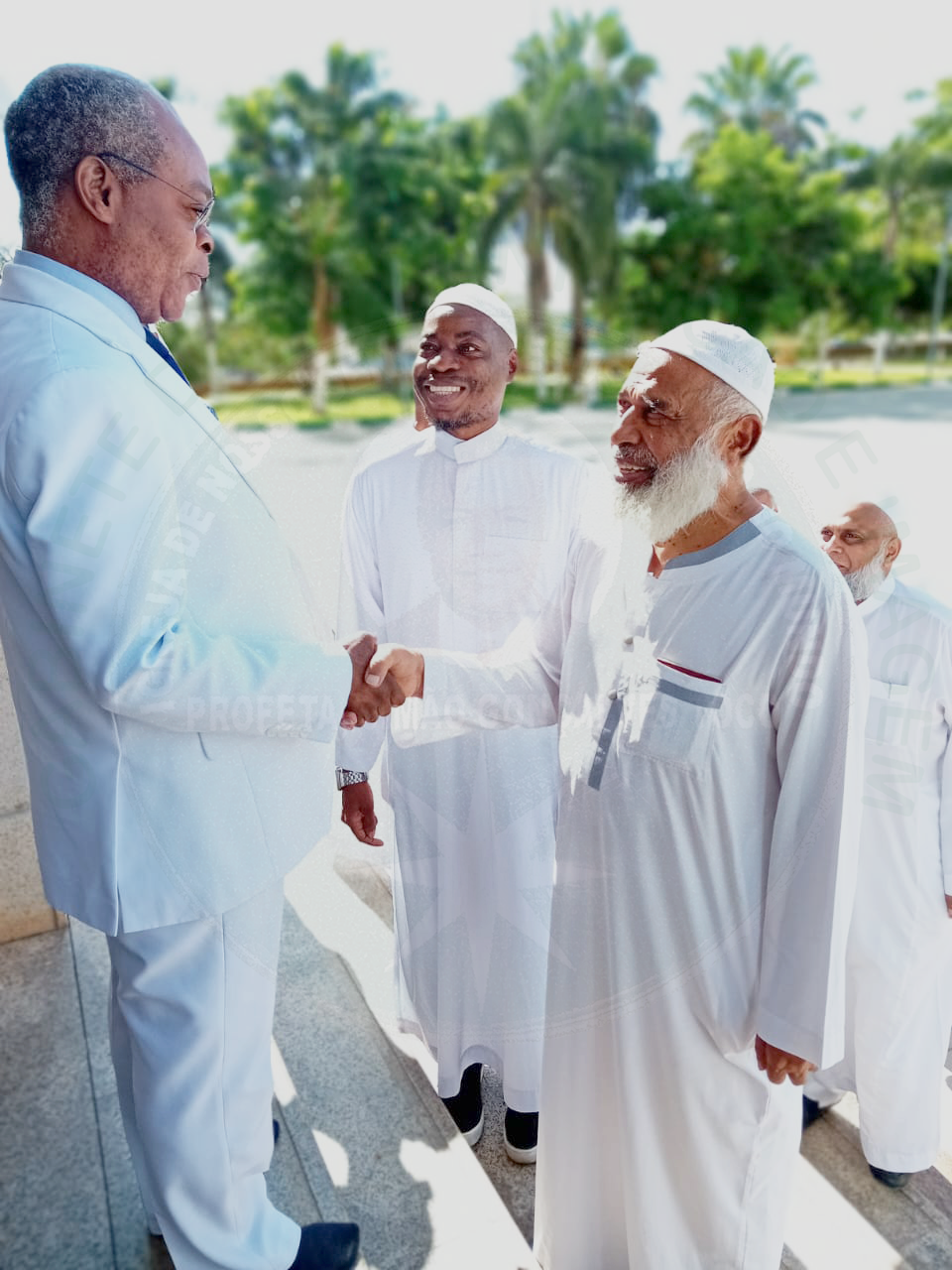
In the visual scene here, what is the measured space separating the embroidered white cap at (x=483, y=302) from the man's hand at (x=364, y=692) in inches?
33.3

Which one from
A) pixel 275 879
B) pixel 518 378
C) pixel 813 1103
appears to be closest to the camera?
pixel 275 879

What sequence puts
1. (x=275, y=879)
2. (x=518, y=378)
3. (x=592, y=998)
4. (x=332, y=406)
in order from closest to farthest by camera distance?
(x=275, y=879), (x=332, y=406), (x=592, y=998), (x=518, y=378)

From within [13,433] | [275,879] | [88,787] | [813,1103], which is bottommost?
[813,1103]

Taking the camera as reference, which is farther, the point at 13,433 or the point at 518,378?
the point at 518,378

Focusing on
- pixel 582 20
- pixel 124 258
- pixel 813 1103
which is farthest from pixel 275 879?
pixel 582 20

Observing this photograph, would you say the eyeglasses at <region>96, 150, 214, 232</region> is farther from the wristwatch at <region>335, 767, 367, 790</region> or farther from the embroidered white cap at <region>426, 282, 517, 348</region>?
the wristwatch at <region>335, 767, 367, 790</region>

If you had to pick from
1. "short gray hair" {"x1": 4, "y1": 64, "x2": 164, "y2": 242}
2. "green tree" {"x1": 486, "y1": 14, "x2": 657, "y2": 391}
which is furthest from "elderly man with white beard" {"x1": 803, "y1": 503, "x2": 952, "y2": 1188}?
"short gray hair" {"x1": 4, "y1": 64, "x2": 164, "y2": 242}

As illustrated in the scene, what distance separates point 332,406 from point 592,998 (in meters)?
1.22

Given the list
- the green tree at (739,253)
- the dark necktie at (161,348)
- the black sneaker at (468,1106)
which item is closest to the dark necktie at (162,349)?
the dark necktie at (161,348)

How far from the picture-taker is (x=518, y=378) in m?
1.95

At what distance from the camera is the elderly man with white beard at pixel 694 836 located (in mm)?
1415

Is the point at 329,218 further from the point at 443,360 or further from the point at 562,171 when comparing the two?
the point at 562,171

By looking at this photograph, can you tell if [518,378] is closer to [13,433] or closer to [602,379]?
[602,379]

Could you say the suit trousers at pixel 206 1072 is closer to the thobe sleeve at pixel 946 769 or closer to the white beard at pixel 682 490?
the white beard at pixel 682 490
